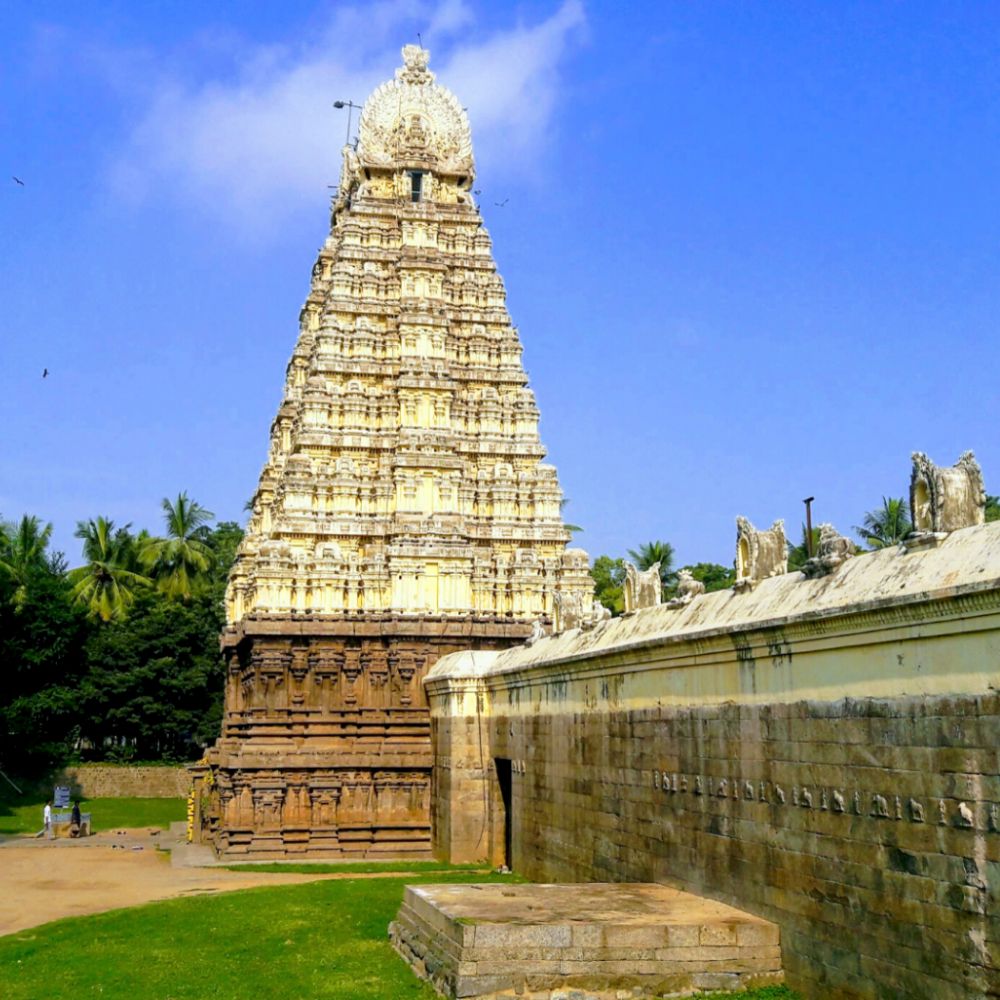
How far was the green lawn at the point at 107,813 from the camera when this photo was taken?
4419 centimetres

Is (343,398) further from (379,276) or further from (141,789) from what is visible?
(141,789)

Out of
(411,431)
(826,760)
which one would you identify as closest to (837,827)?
(826,760)

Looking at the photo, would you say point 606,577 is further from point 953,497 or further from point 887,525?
point 953,497

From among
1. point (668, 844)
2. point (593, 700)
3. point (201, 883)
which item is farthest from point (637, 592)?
point (201, 883)

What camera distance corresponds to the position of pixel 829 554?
1383 cm

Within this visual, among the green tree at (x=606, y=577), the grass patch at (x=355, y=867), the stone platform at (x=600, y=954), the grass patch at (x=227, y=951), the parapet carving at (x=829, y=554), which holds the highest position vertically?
the green tree at (x=606, y=577)

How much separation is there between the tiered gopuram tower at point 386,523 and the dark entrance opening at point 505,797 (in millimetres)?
4353

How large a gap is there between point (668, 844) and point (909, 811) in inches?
232

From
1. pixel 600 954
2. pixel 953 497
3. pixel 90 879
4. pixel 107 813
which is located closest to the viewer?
pixel 953 497

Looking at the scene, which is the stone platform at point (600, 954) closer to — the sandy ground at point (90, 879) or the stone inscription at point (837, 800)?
the stone inscription at point (837, 800)

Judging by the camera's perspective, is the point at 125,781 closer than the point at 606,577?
Yes

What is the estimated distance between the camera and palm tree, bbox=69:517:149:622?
5950 centimetres

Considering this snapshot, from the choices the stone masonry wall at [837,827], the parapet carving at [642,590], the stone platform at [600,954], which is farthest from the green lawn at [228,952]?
the parapet carving at [642,590]

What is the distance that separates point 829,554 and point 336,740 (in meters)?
20.7
